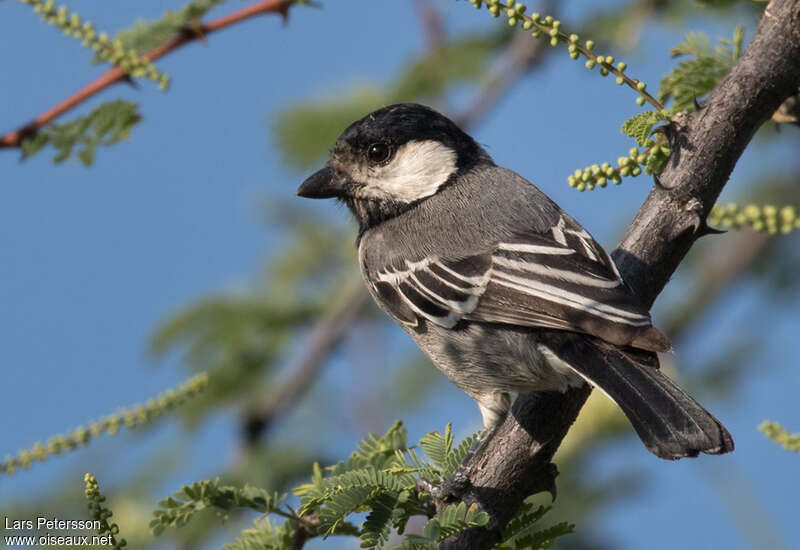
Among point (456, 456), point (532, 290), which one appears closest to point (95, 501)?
point (456, 456)

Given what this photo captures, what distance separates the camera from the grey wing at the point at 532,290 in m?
2.77

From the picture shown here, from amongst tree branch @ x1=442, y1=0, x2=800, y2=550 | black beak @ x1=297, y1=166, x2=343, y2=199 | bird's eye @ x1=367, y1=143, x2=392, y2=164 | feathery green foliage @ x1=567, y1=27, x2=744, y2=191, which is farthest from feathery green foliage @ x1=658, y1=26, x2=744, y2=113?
black beak @ x1=297, y1=166, x2=343, y2=199

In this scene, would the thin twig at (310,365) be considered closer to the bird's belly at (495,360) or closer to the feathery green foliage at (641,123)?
the bird's belly at (495,360)

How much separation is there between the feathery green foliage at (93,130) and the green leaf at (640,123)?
1482mm

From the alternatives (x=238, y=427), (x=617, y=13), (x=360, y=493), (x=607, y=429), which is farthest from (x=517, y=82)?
(x=360, y=493)

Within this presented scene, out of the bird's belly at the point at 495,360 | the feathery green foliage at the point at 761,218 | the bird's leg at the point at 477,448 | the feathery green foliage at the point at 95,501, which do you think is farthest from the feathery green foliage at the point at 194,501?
the feathery green foliage at the point at 761,218

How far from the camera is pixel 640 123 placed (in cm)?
266

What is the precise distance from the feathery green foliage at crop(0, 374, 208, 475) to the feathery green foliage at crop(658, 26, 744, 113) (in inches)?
68.4

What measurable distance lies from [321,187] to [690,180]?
5.23 feet

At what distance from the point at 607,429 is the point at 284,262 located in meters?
1.97

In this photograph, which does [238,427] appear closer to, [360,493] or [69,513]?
[69,513]

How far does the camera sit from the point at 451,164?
148 inches

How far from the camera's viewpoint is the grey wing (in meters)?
2.77

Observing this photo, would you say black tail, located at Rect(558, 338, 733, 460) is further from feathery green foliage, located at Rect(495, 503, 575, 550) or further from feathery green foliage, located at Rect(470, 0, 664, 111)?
feathery green foliage, located at Rect(470, 0, 664, 111)
